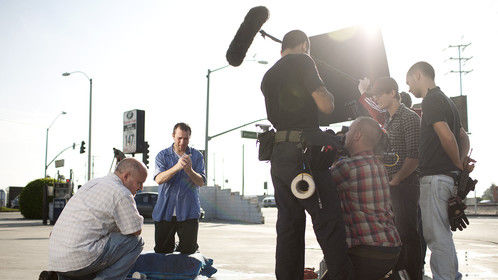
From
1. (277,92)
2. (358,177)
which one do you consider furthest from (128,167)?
(358,177)

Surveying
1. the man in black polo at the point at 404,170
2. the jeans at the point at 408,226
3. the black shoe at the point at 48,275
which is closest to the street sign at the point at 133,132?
the black shoe at the point at 48,275

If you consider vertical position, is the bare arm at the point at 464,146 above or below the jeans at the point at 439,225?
above

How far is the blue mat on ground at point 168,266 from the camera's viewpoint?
5.21 metres

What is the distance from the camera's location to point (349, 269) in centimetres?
320

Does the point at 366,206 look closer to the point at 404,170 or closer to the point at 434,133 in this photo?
the point at 404,170

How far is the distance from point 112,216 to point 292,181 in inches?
66.3

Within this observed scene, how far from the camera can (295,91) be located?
3500 millimetres

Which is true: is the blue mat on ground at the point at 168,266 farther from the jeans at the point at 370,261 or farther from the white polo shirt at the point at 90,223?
the jeans at the point at 370,261

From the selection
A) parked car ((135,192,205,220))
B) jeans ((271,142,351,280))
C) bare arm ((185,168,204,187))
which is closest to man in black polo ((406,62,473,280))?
jeans ((271,142,351,280))

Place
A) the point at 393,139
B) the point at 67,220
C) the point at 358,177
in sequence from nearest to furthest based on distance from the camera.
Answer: the point at 358,177 → the point at 67,220 → the point at 393,139

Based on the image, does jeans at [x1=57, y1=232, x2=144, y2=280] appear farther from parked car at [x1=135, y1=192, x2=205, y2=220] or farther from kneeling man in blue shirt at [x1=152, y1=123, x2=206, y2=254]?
parked car at [x1=135, y1=192, x2=205, y2=220]

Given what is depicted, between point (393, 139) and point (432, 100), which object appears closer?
point (432, 100)

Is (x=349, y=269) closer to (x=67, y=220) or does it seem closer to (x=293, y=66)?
(x=293, y=66)

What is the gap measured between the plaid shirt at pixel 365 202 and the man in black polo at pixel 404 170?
2.52 feet
